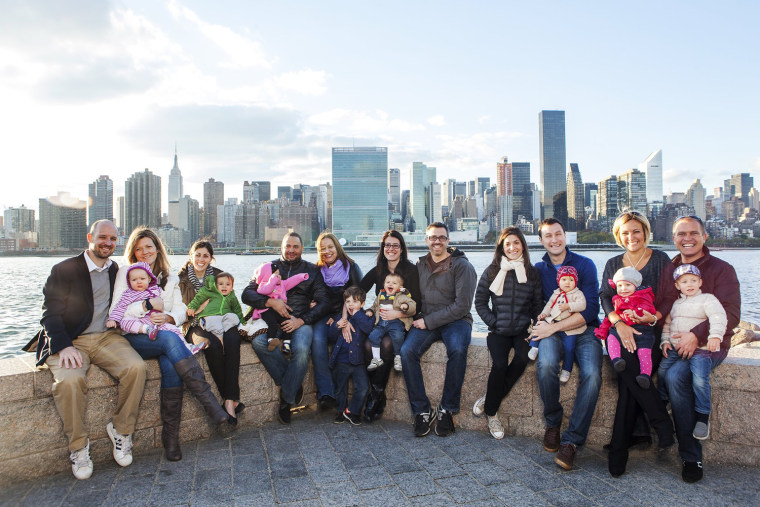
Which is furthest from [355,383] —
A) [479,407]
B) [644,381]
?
[644,381]

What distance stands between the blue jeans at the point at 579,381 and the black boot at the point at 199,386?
2.55m

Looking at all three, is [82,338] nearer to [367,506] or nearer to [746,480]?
[367,506]

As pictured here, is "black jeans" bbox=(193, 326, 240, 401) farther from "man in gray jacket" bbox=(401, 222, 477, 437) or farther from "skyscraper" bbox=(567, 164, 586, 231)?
"skyscraper" bbox=(567, 164, 586, 231)

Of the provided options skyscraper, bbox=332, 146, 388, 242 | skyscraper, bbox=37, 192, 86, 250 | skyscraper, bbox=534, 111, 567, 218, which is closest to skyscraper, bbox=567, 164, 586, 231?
skyscraper, bbox=534, 111, 567, 218

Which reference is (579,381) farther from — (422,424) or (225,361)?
(225,361)

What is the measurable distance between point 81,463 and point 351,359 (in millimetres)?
2175

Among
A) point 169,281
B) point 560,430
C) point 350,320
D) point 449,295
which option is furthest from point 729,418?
point 169,281

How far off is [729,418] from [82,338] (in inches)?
188

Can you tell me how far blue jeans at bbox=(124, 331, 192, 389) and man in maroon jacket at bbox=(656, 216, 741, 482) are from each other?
Result: 3.66 metres

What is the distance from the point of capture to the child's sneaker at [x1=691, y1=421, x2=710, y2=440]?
3.32m

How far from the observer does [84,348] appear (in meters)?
3.64

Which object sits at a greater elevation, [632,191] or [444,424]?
[632,191]

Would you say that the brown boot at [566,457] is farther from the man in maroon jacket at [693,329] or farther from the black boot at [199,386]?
the black boot at [199,386]

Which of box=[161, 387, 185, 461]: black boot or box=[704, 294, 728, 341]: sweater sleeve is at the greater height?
box=[704, 294, 728, 341]: sweater sleeve
